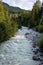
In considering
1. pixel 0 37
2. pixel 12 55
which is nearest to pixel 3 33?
pixel 0 37

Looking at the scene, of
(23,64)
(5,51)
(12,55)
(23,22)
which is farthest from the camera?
(23,22)

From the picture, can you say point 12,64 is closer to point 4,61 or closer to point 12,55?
point 4,61

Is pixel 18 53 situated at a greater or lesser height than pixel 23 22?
greater

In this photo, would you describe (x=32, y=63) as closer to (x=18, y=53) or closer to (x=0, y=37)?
(x=18, y=53)

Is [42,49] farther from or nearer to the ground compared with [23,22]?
farther from the ground

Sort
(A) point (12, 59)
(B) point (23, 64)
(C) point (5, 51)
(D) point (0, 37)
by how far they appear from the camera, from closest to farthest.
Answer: (B) point (23, 64) < (A) point (12, 59) < (C) point (5, 51) < (D) point (0, 37)

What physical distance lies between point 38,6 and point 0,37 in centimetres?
6026

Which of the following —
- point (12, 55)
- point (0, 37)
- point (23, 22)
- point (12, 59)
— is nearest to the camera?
point (12, 59)

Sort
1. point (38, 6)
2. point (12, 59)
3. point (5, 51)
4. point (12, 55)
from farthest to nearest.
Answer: point (38, 6)
point (5, 51)
point (12, 55)
point (12, 59)

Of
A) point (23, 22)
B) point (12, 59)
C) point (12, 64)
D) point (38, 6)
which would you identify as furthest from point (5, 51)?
point (23, 22)

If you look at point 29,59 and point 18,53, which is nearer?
point 29,59

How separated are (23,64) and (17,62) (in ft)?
4.08

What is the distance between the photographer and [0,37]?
38.4 metres

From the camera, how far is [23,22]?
119312 millimetres
